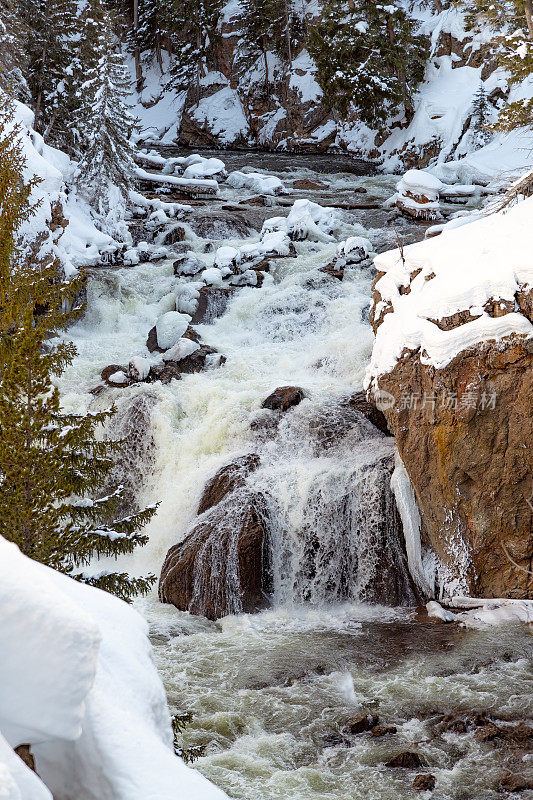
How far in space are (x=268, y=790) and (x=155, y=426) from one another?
308 inches

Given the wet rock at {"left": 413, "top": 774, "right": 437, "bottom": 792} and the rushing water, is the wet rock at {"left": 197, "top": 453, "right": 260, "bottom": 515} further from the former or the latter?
the wet rock at {"left": 413, "top": 774, "right": 437, "bottom": 792}

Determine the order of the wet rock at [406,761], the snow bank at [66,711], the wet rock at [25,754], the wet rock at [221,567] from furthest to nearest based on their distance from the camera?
the wet rock at [221,567] < the wet rock at [406,761] < the wet rock at [25,754] < the snow bank at [66,711]

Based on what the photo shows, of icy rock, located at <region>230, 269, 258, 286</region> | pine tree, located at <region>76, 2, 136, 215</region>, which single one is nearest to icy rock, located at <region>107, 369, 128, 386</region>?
icy rock, located at <region>230, 269, 258, 286</region>

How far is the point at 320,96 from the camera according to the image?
136ft

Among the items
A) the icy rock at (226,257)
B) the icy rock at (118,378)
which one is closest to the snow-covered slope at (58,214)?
the icy rock at (226,257)

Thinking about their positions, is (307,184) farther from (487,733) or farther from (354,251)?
(487,733)

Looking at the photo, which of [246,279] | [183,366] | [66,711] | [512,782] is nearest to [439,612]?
[512,782]

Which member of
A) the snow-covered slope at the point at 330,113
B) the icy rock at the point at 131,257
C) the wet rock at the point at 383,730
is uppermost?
the snow-covered slope at the point at 330,113

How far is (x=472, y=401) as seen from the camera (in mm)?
9875

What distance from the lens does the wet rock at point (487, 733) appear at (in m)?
7.79

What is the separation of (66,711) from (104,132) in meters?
25.9

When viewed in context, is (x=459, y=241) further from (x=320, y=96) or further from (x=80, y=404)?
(x=320, y=96)

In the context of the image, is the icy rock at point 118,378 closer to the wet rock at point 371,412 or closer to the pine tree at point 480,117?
the wet rock at point 371,412

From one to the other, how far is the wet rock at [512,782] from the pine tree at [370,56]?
32186mm
